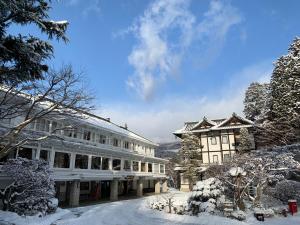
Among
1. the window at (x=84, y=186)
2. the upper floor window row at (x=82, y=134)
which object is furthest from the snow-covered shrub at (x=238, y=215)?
the window at (x=84, y=186)

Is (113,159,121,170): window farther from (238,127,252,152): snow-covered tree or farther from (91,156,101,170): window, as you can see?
(238,127,252,152): snow-covered tree

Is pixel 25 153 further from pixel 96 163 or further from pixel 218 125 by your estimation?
pixel 218 125

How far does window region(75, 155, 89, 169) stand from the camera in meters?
27.5

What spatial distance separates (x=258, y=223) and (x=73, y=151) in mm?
17533

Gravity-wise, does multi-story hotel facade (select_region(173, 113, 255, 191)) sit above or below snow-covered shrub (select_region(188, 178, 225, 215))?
above

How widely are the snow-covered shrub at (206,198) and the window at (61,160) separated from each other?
12719 mm

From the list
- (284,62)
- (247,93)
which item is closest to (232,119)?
(247,93)

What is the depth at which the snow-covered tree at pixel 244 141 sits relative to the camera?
40.0m

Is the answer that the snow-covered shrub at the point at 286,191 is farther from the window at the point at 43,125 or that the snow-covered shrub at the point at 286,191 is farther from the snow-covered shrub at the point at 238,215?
the window at the point at 43,125

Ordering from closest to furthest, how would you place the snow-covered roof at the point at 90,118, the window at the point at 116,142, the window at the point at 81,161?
the snow-covered roof at the point at 90,118
the window at the point at 81,161
the window at the point at 116,142

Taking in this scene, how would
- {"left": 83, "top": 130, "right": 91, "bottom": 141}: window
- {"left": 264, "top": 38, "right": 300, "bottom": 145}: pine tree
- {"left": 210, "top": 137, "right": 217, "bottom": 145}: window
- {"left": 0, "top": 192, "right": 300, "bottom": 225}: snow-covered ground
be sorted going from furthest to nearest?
{"left": 210, "top": 137, "right": 217, "bottom": 145}: window, {"left": 83, "top": 130, "right": 91, "bottom": 141}: window, {"left": 264, "top": 38, "right": 300, "bottom": 145}: pine tree, {"left": 0, "top": 192, "right": 300, "bottom": 225}: snow-covered ground

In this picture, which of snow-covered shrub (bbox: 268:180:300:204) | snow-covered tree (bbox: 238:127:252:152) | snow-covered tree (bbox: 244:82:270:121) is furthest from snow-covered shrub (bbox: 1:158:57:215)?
snow-covered tree (bbox: 244:82:270:121)

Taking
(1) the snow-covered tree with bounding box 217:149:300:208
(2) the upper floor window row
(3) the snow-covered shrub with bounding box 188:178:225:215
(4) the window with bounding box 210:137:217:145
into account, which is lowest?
(3) the snow-covered shrub with bounding box 188:178:225:215

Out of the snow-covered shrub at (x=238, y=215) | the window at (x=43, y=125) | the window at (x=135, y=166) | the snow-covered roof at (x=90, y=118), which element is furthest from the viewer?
the window at (x=135, y=166)
